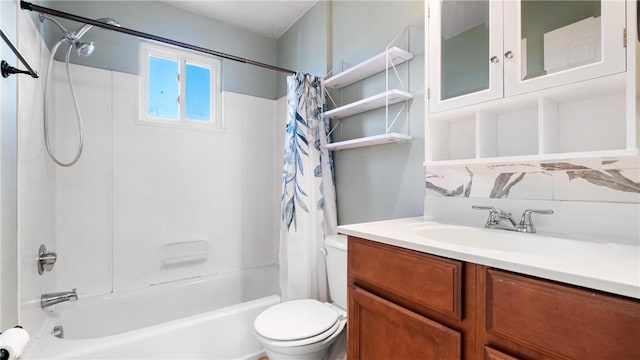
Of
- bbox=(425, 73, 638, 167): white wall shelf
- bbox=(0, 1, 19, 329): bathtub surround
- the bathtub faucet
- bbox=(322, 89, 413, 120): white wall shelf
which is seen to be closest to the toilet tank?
bbox=(425, 73, 638, 167): white wall shelf

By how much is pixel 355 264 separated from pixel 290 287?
86cm

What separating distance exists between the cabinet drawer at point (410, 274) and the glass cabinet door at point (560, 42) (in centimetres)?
68

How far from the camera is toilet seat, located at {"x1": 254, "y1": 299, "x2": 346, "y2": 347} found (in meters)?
1.31

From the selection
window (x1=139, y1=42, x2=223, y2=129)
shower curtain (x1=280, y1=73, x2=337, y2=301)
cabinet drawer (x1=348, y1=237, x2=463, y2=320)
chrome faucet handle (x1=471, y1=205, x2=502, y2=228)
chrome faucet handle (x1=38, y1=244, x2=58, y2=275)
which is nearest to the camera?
cabinet drawer (x1=348, y1=237, x2=463, y2=320)

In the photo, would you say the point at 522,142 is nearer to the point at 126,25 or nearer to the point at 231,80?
the point at 231,80

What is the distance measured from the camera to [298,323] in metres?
1.43

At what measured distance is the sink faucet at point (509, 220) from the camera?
106 cm

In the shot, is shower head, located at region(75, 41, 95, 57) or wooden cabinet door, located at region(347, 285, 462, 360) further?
shower head, located at region(75, 41, 95, 57)

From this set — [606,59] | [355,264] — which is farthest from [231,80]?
[606,59]

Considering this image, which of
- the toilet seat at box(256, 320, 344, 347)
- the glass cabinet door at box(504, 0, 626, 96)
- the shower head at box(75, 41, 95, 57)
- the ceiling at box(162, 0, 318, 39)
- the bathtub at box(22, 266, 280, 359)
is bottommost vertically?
the bathtub at box(22, 266, 280, 359)

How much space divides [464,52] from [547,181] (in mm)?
604

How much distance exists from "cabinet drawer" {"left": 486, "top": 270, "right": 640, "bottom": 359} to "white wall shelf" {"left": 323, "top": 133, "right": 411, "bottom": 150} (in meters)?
0.91

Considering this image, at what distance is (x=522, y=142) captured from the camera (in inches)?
44.6

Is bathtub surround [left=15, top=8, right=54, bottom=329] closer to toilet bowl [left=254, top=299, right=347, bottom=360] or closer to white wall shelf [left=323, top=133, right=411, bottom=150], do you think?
toilet bowl [left=254, top=299, right=347, bottom=360]
